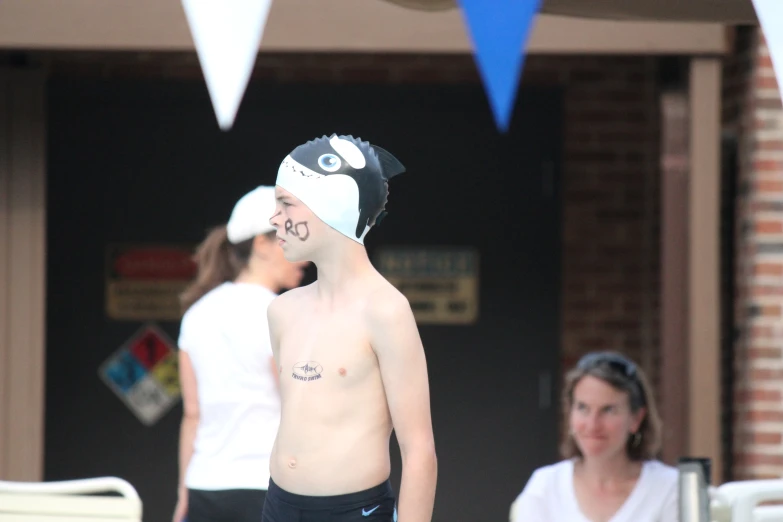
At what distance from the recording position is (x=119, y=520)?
2.85 m

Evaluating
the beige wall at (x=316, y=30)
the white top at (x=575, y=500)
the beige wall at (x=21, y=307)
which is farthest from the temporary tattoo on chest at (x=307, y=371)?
the beige wall at (x=21, y=307)

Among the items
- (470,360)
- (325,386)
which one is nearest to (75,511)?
(325,386)

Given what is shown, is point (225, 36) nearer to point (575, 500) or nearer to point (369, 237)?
point (575, 500)

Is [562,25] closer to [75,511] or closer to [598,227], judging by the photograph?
[598,227]

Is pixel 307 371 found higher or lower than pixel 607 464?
higher

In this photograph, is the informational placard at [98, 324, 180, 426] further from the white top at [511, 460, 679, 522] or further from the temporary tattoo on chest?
the temporary tattoo on chest

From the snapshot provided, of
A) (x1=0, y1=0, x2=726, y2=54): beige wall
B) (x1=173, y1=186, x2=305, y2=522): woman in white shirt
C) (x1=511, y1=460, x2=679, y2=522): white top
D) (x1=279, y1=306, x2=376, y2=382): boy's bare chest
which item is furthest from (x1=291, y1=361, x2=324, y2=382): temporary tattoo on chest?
(x1=0, y1=0, x2=726, y2=54): beige wall

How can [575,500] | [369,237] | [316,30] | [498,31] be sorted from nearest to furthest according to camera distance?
[498,31], [575,500], [316,30], [369,237]

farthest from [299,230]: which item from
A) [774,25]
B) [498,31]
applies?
[774,25]

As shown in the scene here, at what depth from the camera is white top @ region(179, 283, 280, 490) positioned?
2.91m

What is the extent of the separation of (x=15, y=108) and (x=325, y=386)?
355 cm

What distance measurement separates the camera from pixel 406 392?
196cm

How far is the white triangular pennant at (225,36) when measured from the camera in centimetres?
193

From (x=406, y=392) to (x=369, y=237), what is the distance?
142 inches
